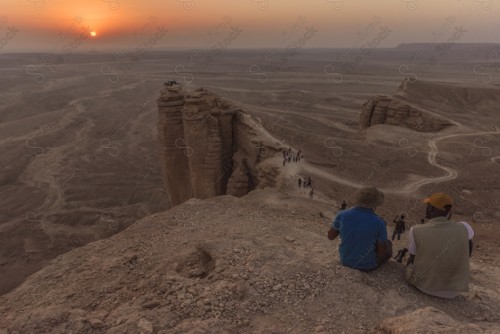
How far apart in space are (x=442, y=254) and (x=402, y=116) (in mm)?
40763

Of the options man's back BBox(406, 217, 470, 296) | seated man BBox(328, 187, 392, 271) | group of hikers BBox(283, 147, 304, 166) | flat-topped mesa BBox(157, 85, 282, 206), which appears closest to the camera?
man's back BBox(406, 217, 470, 296)

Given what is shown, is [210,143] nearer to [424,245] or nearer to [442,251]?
[424,245]

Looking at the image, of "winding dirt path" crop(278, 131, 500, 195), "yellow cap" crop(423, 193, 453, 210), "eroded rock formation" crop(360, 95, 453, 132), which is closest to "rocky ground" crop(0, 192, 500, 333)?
"yellow cap" crop(423, 193, 453, 210)

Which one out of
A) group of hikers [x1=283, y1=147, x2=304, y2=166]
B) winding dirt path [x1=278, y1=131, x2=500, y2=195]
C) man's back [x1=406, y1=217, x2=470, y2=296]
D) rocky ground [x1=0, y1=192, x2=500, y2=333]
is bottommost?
winding dirt path [x1=278, y1=131, x2=500, y2=195]

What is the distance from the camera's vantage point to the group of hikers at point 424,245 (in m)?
6.18

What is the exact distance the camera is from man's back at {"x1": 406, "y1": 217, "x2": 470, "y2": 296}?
6.14 metres

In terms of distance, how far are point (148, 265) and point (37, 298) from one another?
2721mm

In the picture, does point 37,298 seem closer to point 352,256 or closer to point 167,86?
point 352,256

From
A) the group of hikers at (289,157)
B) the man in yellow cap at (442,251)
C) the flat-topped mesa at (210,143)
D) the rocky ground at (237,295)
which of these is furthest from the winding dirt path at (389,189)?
the man in yellow cap at (442,251)

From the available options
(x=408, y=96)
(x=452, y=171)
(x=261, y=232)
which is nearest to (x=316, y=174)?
(x=452, y=171)

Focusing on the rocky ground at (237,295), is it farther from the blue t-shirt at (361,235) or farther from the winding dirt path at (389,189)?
the winding dirt path at (389,189)

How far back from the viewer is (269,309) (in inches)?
242

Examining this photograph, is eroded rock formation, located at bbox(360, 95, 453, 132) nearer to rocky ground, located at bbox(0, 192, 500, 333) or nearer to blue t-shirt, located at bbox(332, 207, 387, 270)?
rocky ground, located at bbox(0, 192, 500, 333)

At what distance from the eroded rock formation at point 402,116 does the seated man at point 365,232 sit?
40039 mm
